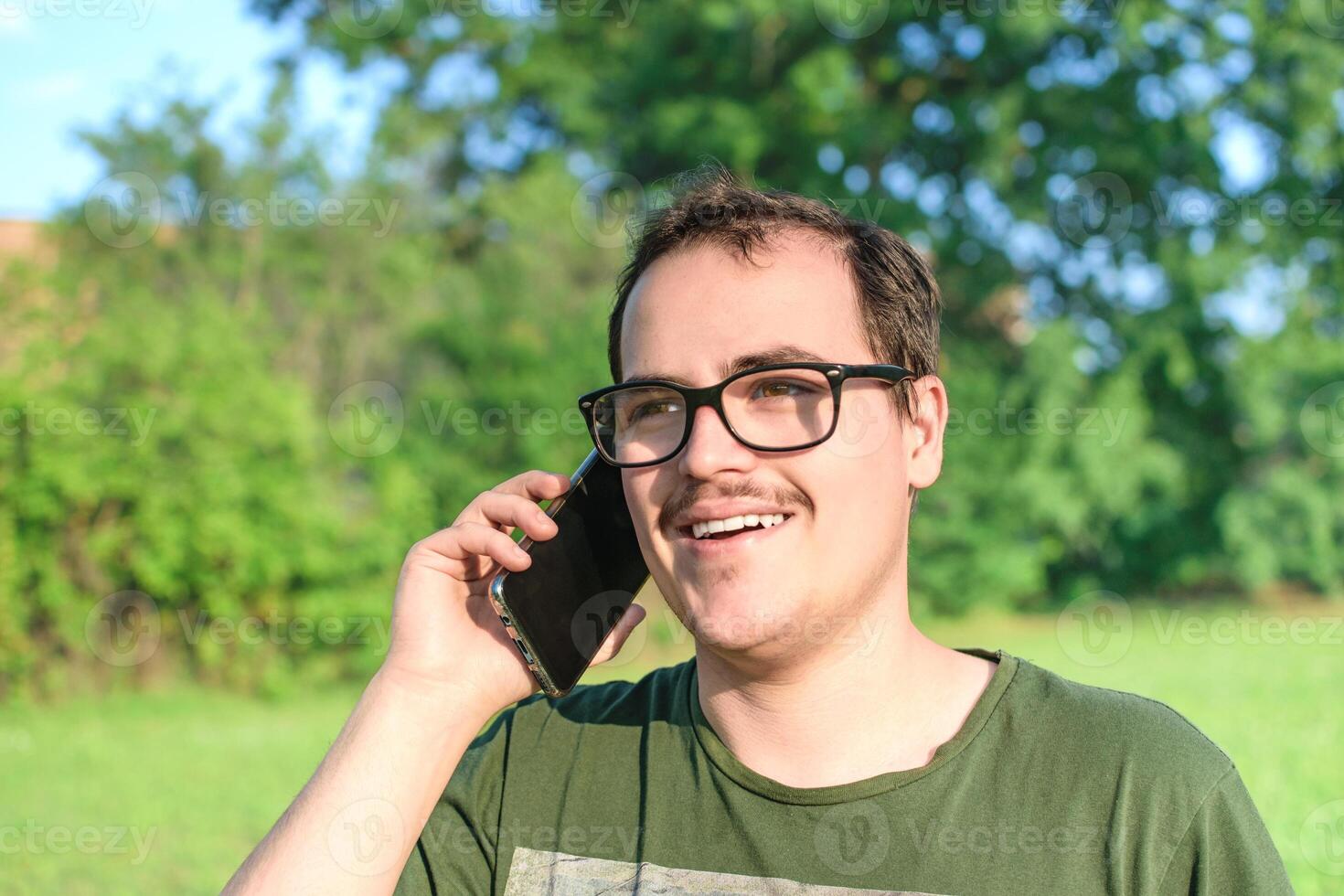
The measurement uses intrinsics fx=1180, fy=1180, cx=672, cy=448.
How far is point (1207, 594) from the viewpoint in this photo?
19.5m

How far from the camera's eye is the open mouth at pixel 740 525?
1.98 meters

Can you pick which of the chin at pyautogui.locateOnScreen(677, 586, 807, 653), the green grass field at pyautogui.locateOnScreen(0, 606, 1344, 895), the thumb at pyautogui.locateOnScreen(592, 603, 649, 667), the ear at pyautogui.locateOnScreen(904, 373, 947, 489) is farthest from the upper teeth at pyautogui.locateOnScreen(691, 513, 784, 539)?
the green grass field at pyautogui.locateOnScreen(0, 606, 1344, 895)

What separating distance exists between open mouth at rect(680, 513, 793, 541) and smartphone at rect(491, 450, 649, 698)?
43 cm

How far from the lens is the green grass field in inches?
231

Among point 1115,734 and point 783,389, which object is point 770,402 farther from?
point 1115,734

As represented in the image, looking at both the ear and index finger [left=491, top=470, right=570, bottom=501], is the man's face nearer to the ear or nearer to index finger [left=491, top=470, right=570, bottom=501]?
the ear

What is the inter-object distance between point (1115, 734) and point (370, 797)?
1.21 meters

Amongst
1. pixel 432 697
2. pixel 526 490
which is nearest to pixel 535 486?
pixel 526 490

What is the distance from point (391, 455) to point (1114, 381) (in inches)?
419

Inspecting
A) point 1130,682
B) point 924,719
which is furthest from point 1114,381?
point 924,719

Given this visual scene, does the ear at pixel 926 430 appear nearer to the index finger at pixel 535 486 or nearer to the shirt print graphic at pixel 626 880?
the index finger at pixel 535 486

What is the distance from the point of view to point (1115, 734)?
1.79m

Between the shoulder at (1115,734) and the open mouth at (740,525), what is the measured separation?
47cm

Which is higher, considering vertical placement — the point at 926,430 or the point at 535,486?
the point at 926,430
